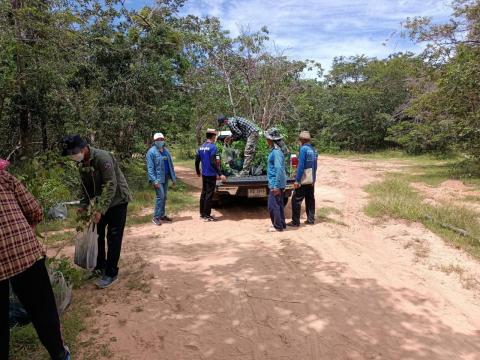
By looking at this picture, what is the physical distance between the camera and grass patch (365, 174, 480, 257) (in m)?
6.44

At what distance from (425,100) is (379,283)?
1080 cm

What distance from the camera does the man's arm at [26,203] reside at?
8.63 feet

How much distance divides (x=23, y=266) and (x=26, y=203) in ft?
1.40

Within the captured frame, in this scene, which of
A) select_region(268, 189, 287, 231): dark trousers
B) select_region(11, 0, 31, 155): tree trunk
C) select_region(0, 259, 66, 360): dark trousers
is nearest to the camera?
select_region(0, 259, 66, 360): dark trousers

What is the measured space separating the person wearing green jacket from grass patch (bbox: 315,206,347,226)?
4275 millimetres

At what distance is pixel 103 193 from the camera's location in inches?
155

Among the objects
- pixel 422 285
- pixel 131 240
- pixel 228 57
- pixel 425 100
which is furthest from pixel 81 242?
pixel 228 57

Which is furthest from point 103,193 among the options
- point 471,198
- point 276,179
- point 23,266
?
point 471,198

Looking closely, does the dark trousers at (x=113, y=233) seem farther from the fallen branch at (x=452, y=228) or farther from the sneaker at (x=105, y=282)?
the fallen branch at (x=452, y=228)

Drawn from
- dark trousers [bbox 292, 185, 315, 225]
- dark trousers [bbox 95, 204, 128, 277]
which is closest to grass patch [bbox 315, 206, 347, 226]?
dark trousers [bbox 292, 185, 315, 225]

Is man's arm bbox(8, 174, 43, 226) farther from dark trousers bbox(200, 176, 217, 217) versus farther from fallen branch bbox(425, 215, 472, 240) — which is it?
fallen branch bbox(425, 215, 472, 240)

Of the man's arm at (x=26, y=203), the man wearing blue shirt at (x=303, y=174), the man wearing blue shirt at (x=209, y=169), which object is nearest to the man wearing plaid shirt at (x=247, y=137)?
the man wearing blue shirt at (x=209, y=169)

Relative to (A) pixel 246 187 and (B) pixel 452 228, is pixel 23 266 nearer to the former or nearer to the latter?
(A) pixel 246 187

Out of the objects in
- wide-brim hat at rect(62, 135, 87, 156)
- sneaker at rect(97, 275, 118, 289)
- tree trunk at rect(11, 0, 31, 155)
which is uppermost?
tree trunk at rect(11, 0, 31, 155)
